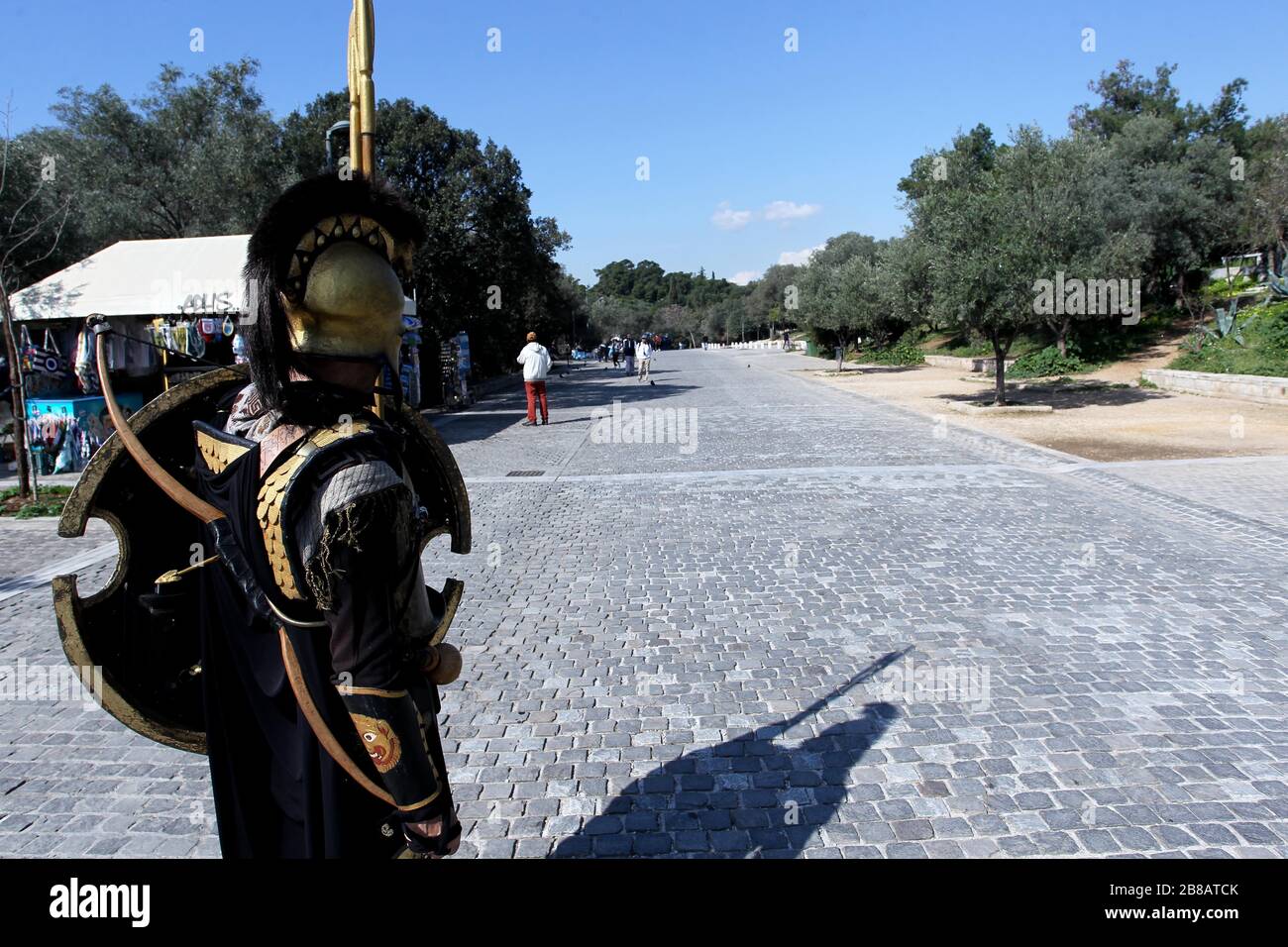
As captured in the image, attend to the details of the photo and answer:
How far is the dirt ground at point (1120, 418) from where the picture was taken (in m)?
12.8

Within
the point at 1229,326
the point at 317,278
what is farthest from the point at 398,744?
the point at 1229,326

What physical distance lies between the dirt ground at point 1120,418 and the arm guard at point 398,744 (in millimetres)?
12488

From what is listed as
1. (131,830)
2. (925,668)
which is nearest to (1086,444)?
(925,668)

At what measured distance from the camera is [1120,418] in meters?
16.5

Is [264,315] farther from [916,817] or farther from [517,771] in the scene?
[916,817]

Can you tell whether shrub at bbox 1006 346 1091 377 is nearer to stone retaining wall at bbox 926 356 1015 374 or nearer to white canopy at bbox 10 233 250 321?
stone retaining wall at bbox 926 356 1015 374

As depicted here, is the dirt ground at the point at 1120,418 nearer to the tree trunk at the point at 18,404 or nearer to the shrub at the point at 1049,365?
the shrub at the point at 1049,365

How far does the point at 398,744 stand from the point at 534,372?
1669 centimetres

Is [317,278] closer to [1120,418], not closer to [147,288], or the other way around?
[147,288]

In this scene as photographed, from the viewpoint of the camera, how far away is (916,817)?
3.30 meters

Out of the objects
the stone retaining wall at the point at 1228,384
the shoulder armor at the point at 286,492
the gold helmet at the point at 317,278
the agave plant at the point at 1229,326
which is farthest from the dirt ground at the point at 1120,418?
the shoulder armor at the point at 286,492

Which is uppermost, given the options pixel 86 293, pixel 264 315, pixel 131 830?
pixel 86 293
